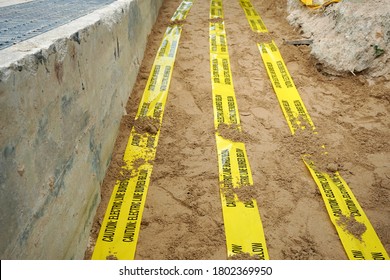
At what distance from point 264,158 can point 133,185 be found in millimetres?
1329

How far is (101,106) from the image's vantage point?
8.55 ft

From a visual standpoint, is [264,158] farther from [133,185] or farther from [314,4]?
[314,4]

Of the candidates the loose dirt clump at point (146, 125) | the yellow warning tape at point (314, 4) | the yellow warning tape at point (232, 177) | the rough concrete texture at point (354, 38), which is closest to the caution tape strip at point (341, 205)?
the yellow warning tape at point (232, 177)

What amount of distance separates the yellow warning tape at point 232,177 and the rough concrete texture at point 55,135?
1082 millimetres

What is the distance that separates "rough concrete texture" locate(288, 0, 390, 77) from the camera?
4133 millimetres

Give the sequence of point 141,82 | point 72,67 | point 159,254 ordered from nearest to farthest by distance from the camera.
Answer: point 72,67, point 159,254, point 141,82

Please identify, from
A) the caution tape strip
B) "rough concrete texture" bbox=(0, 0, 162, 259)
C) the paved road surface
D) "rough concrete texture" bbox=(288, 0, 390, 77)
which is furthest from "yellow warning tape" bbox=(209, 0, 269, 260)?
the paved road surface

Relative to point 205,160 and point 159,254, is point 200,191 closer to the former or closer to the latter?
point 205,160

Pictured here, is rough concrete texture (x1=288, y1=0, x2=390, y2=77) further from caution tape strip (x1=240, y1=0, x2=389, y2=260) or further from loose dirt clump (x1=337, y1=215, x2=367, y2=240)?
loose dirt clump (x1=337, y1=215, x2=367, y2=240)

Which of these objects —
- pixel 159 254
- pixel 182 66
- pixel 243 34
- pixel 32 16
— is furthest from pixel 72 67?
pixel 243 34

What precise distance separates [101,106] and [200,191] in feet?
3.73

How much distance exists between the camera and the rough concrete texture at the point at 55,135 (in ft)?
4.36

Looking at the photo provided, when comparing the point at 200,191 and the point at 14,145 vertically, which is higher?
the point at 14,145

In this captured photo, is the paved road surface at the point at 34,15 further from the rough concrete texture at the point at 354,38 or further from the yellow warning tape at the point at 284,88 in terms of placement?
the rough concrete texture at the point at 354,38
